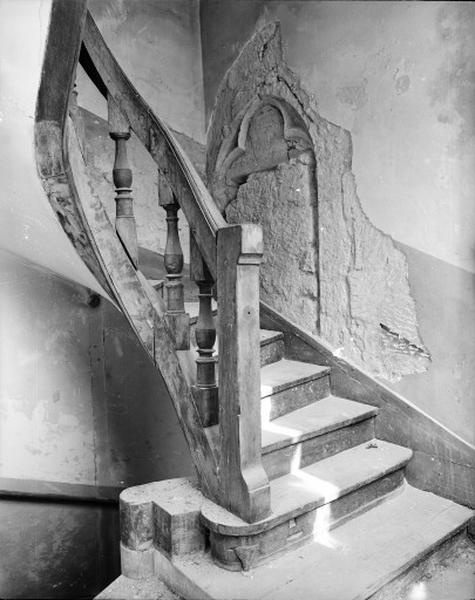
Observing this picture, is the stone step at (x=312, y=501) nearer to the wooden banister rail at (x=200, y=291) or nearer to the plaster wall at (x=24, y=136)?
the wooden banister rail at (x=200, y=291)

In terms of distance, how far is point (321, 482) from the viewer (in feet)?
6.07

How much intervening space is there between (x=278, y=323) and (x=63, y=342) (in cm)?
124

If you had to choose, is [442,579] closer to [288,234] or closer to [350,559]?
[350,559]

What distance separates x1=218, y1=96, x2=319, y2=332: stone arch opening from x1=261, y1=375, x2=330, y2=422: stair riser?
1.15ft

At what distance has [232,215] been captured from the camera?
10.2 feet

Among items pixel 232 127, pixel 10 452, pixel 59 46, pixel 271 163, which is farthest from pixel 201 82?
pixel 10 452

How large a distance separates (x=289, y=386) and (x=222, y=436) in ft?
2.29

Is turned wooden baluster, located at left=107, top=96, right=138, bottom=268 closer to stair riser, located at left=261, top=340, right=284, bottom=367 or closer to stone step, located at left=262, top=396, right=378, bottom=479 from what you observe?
stone step, located at left=262, top=396, right=378, bottom=479

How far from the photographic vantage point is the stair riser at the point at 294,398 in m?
2.12

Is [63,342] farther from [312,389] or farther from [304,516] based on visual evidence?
[304,516]


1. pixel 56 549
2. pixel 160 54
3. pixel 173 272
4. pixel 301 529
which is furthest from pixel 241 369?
pixel 160 54

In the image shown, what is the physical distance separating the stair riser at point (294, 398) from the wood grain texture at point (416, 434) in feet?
0.26

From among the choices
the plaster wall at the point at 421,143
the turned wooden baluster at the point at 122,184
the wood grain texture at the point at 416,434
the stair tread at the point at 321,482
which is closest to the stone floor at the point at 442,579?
the wood grain texture at the point at 416,434

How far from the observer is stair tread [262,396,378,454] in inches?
74.7
